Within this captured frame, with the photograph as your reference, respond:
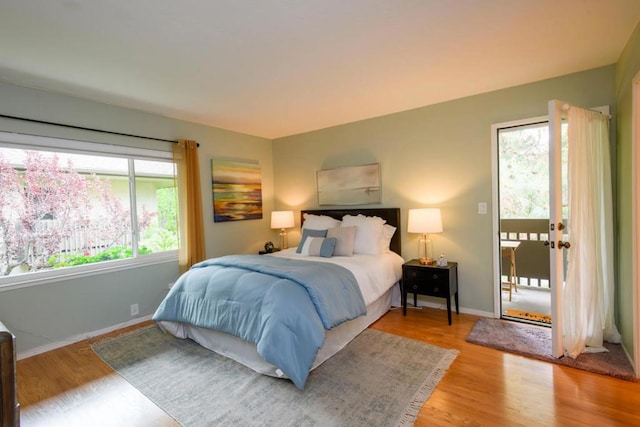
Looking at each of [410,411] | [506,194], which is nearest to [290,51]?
[410,411]

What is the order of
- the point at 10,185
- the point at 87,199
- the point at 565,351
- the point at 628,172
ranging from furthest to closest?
1. the point at 87,199
2. the point at 10,185
3. the point at 565,351
4. the point at 628,172

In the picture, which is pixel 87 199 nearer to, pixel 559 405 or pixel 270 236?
pixel 270 236

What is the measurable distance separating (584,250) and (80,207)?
4.68m

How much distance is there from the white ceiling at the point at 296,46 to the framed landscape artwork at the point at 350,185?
111cm

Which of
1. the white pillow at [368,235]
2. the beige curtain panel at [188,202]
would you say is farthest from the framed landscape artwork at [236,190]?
the white pillow at [368,235]

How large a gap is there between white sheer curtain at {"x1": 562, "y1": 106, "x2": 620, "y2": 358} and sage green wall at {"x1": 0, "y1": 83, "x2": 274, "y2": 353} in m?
3.97

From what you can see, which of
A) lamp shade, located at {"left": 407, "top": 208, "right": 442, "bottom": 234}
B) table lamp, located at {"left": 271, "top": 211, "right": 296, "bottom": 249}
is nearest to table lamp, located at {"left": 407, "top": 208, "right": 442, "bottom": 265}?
lamp shade, located at {"left": 407, "top": 208, "right": 442, "bottom": 234}

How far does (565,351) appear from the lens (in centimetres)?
242

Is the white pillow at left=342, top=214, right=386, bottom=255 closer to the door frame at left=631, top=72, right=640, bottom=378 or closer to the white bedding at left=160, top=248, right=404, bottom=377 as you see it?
the white bedding at left=160, top=248, right=404, bottom=377

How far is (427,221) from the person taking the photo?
3316 mm

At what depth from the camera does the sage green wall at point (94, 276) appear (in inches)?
106

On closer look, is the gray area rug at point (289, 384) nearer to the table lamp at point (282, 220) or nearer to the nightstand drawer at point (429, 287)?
the nightstand drawer at point (429, 287)

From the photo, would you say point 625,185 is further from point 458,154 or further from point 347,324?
point 347,324

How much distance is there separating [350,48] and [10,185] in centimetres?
320
